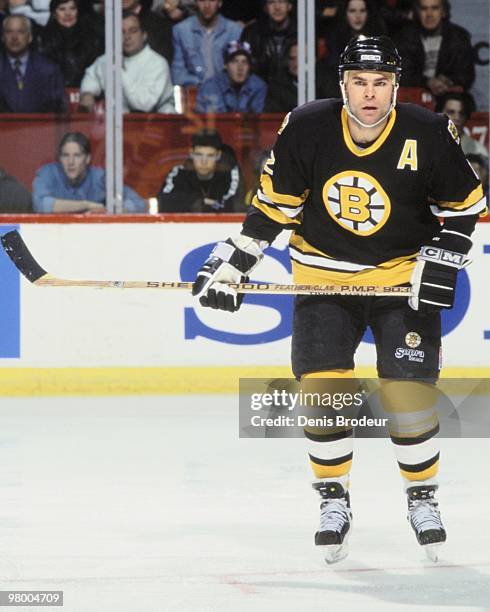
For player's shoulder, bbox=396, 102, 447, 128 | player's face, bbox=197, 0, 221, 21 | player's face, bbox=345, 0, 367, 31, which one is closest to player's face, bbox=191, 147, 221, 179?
player's face, bbox=197, 0, 221, 21

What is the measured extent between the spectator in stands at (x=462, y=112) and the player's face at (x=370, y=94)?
9.32 ft

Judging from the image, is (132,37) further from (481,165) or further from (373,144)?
(373,144)

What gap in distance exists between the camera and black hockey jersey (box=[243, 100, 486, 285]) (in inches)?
120

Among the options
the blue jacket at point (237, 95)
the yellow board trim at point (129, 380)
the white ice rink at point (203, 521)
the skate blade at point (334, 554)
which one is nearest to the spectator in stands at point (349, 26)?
the blue jacket at point (237, 95)

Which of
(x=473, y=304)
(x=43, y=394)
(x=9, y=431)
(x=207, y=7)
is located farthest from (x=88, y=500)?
(x=207, y=7)

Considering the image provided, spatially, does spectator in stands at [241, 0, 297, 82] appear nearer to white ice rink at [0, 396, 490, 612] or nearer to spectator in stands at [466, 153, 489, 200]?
spectator in stands at [466, 153, 489, 200]

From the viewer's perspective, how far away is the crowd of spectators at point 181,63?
5.68 metres

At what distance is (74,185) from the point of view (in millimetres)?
5664

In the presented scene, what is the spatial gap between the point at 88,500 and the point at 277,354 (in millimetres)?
1936

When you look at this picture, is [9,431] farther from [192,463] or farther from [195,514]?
[195,514]

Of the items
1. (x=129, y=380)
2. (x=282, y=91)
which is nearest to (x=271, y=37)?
(x=282, y=91)

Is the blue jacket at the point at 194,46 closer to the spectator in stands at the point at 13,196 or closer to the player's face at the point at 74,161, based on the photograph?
the player's face at the point at 74,161

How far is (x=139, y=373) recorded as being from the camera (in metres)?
5.55

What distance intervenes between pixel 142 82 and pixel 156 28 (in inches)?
9.1
